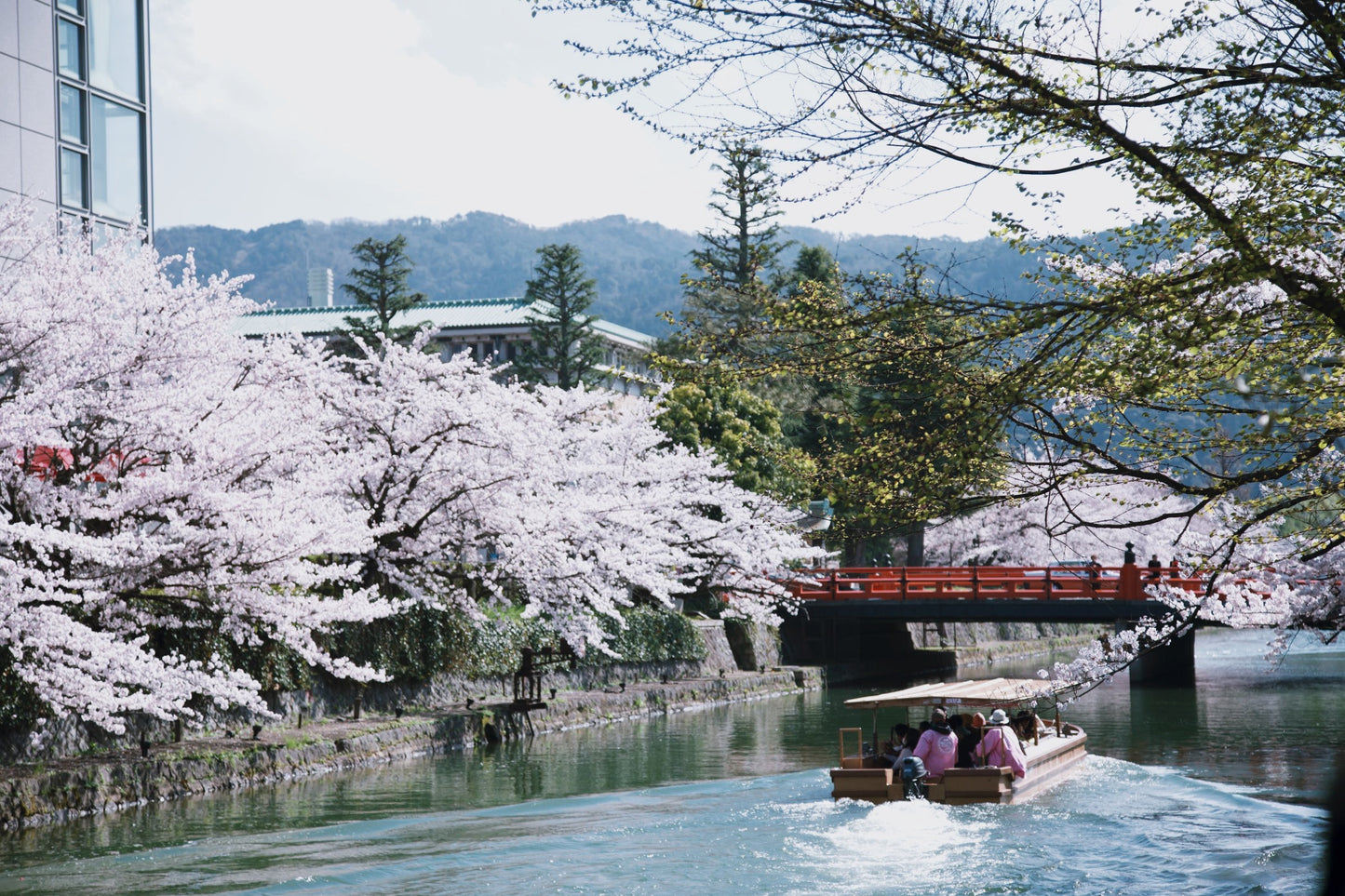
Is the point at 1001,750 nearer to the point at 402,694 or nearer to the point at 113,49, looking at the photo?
the point at 402,694

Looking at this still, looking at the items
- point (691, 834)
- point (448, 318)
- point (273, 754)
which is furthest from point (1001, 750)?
point (448, 318)

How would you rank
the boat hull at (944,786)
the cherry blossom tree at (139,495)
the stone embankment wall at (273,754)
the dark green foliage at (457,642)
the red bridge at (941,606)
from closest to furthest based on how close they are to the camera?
the cherry blossom tree at (139,495) → the stone embankment wall at (273,754) → the boat hull at (944,786) → the dark green foliage at (457,642) → the red bridge at (941,606)

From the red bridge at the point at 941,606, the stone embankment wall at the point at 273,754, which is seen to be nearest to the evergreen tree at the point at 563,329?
the red bridge at the point at 941,606

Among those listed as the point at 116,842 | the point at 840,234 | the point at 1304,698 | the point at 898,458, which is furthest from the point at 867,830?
the point at 1304,698

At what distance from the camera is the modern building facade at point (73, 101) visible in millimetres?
25297

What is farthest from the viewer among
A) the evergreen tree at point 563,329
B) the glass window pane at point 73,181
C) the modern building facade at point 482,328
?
the modern building facade at point 482,328

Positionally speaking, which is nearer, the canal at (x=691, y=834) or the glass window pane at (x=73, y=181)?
the canal at (x=691, y=834)

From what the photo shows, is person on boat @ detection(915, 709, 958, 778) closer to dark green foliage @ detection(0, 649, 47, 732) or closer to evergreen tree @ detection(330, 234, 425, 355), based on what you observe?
dark green foliage @ detection(0, 649, 47, 732)

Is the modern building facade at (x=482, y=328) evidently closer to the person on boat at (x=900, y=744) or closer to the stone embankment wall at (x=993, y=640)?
the stone embankment wall at (x=993, y=640)

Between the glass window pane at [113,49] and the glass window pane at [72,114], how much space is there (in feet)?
1.68

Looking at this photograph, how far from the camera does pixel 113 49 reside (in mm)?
28547

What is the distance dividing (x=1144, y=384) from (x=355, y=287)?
137 feet

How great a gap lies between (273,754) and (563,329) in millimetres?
34117

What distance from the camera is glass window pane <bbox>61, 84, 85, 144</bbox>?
26936mm
